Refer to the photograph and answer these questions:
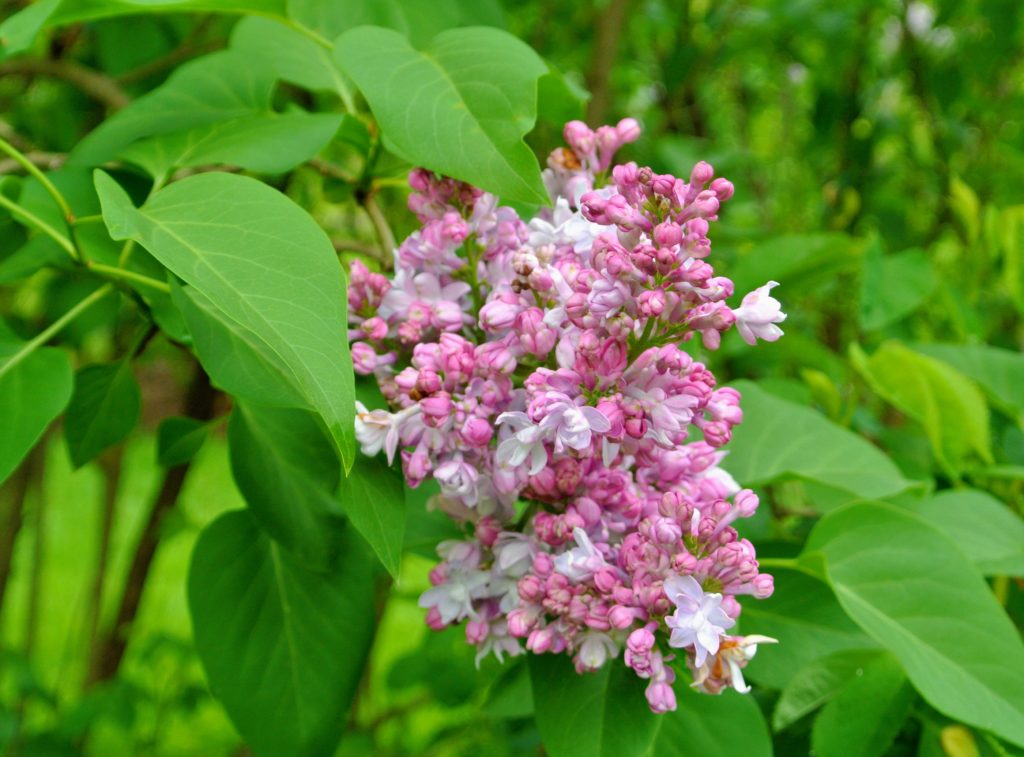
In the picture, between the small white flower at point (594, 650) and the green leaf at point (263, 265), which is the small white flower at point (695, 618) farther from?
the green leaf at point (263, 265)

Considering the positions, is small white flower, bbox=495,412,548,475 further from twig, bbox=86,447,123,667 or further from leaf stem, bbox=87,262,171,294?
twig, bbox=86,447,123,667

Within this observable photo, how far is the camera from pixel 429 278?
656 millimetres

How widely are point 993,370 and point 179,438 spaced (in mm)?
813

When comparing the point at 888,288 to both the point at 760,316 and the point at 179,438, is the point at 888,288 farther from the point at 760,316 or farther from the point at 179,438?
the point at 179,438

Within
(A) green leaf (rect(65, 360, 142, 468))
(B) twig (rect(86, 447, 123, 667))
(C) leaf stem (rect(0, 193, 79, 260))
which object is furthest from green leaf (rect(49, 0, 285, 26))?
(B) twig (rect(86, 447, 123, 667))

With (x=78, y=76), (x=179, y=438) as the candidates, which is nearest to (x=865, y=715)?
(x=179, y=438)

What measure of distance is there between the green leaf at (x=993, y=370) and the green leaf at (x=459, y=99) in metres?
0.64

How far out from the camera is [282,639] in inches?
30.1

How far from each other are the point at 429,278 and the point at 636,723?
29cm

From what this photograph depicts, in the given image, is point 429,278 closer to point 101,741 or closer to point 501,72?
point 501,72

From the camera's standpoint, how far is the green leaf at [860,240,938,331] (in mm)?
1161

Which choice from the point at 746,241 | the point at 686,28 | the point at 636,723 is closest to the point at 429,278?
the point at 636,723

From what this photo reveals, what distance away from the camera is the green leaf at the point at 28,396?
637 millimetres

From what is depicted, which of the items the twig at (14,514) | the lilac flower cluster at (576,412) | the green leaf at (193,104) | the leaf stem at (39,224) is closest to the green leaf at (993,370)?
the lilac flower cluster at (576,412)
